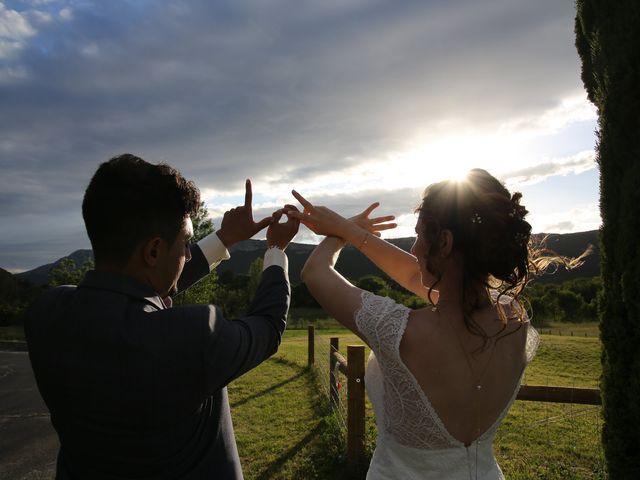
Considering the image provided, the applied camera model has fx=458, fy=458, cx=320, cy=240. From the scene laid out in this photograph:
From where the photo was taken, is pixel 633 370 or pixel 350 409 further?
pixel 350 409

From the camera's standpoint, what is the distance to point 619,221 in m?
2.90

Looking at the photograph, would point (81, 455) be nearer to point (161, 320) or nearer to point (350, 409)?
point (161, 320)

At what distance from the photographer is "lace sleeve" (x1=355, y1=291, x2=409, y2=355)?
1.92m

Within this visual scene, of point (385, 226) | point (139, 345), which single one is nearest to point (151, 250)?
point (139, 345)

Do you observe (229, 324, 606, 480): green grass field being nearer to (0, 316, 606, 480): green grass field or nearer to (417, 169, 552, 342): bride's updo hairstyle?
Result: (0, 316, 606, 480): green grass field

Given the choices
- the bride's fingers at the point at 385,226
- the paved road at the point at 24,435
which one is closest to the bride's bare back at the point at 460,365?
the bride's fingers at the point at 385,226

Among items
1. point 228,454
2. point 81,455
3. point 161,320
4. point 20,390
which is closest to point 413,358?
point 228,454

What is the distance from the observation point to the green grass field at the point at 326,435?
6434 millimetres

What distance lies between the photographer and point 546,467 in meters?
6.60

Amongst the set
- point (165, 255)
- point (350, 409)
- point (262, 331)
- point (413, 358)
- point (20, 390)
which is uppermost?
point (165, 255)

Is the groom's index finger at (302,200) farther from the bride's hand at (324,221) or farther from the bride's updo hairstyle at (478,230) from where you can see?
the bride's updo hairstyle at (478,230)

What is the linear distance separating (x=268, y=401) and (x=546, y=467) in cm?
614

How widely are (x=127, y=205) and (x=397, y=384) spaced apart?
1348mm

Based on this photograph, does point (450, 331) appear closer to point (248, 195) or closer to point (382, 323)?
point (382, 323)
